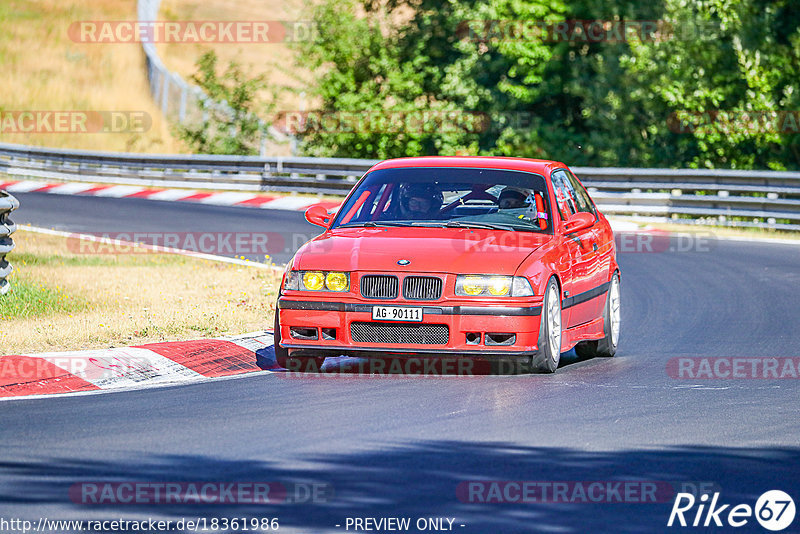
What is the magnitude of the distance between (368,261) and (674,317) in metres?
4.96

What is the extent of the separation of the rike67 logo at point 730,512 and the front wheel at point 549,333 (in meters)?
3.38

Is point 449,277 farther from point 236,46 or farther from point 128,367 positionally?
point 236,46

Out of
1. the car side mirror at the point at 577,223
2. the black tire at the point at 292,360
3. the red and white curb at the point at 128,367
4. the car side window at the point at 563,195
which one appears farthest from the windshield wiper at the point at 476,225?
the red and white curb at the point at 128,367

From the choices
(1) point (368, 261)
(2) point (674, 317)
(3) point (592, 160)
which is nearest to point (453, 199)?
(1) point (368, 261)

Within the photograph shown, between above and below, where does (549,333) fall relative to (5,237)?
below

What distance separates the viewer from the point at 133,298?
13.8 metres

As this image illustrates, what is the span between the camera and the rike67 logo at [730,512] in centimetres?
585

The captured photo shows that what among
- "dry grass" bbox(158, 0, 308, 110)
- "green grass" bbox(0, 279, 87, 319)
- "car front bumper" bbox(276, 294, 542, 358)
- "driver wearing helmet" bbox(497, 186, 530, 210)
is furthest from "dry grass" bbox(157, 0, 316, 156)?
"car front bumper" bbox(276, 294, 542, 358)

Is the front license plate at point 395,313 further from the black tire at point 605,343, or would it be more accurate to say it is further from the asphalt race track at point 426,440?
the black tire at point 605,343

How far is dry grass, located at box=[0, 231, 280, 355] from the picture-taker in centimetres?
1088

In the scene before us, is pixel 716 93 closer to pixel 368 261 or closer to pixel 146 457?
pixel 368 261

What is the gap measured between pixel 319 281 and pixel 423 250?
754mm

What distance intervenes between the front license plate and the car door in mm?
1244

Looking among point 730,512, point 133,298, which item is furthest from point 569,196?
point 730,512
